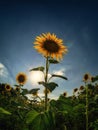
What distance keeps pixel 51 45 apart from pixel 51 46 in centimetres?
3

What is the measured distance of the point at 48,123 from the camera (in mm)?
2650

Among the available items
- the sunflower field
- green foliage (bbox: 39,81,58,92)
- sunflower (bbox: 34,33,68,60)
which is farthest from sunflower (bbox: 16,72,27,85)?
green foliage (bbox: 39,81,58,92)

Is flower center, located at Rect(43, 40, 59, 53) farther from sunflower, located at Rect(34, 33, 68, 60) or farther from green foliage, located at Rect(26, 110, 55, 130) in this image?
green foliage, located at Rect(26, 110, 55, 130)

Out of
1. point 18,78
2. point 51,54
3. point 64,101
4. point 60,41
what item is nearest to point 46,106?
point 64,101

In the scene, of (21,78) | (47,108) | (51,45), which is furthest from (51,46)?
(21,78)

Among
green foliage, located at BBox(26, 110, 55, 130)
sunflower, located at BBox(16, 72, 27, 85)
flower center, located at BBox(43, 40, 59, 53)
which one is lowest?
green foliage, located at BBox(26, 110, 55, 130)

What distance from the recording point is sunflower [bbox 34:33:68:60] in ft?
14.5

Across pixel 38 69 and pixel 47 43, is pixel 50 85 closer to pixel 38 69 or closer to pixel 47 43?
pixel 38 69

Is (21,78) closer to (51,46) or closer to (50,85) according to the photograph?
(51,46)

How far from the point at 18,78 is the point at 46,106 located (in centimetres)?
841

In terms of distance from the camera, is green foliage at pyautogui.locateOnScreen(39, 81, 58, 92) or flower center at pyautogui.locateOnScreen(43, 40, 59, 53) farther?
flower center at pyautogui.locateOnScreen(43, 40, 59, 53)

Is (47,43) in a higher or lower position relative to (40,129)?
higher

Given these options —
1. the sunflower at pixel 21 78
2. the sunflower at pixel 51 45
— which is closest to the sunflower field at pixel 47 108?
the sunflower at pixel 51 45

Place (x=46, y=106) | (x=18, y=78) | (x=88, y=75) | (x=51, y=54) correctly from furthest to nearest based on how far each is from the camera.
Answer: (x=88, y=75) < (x=18, y=78) < (x=51, y=54) < (x=46, y=106)
